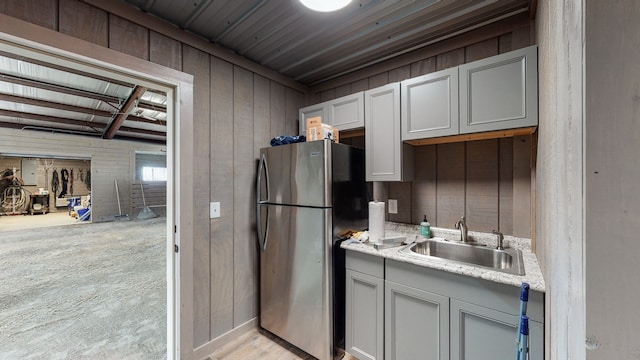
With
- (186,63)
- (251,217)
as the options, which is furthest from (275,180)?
(186,63)

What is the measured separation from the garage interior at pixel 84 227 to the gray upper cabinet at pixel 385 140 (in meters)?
2.36

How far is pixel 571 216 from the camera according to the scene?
1.79ft

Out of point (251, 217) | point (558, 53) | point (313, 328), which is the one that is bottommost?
point (313, 328)

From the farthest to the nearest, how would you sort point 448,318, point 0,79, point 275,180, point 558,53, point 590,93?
point 0,79, point 275,180, point 448,318, point 558,53, point 590,93

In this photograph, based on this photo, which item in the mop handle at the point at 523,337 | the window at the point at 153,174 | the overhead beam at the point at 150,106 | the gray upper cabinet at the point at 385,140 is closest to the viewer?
the mop handle at the point at 523,337

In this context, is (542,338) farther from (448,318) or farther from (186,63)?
(186,63)

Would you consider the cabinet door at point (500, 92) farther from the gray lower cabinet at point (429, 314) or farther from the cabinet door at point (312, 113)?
the cabinet door at point (312, 113)

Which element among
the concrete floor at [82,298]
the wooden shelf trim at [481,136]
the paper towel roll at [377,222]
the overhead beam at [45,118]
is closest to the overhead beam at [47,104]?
the overhead beam at [45,118]

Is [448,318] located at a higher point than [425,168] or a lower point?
lower

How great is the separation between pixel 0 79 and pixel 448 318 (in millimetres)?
5289

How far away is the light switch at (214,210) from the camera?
2016mm

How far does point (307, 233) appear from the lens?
1.92 metres

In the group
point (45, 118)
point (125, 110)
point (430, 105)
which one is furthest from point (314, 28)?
point (45, 118)

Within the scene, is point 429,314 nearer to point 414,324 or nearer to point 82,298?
point 414,324
